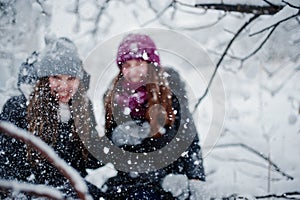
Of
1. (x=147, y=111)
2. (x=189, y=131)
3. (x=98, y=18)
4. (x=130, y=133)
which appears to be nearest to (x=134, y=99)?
(x=147, y=111)

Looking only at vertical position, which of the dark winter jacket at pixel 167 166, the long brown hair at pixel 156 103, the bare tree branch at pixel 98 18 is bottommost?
the dark winter jacket at pixel 167 166

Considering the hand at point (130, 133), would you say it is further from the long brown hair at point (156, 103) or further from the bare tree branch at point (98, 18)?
the bare tree branch at point (98, 18)

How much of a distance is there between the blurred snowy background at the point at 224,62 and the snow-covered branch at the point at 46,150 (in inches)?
122

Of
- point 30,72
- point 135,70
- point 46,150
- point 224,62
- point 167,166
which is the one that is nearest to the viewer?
point 46,150

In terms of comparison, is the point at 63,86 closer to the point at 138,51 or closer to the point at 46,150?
the point at 138,51

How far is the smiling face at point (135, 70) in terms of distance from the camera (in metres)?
2.25

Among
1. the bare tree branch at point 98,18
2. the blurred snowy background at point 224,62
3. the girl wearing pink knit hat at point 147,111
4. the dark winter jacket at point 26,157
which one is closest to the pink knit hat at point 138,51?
the girl wearing pink knit hat at point 147,111

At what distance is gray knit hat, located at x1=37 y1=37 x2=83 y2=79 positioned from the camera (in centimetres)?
220

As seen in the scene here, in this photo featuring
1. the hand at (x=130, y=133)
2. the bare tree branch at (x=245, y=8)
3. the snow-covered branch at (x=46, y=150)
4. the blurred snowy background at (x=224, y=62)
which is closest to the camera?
the snow-covered branch at (x=46, y=150)

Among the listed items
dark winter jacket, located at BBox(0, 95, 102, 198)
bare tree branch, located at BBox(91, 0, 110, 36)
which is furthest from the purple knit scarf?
bare tree branch, located at BBox(91, 0, 110, 36)

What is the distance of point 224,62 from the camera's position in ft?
14.0

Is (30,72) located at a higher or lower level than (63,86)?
higher

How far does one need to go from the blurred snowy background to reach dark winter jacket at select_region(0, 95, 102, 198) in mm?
1534

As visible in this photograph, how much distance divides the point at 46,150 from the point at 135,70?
64.2 inches
